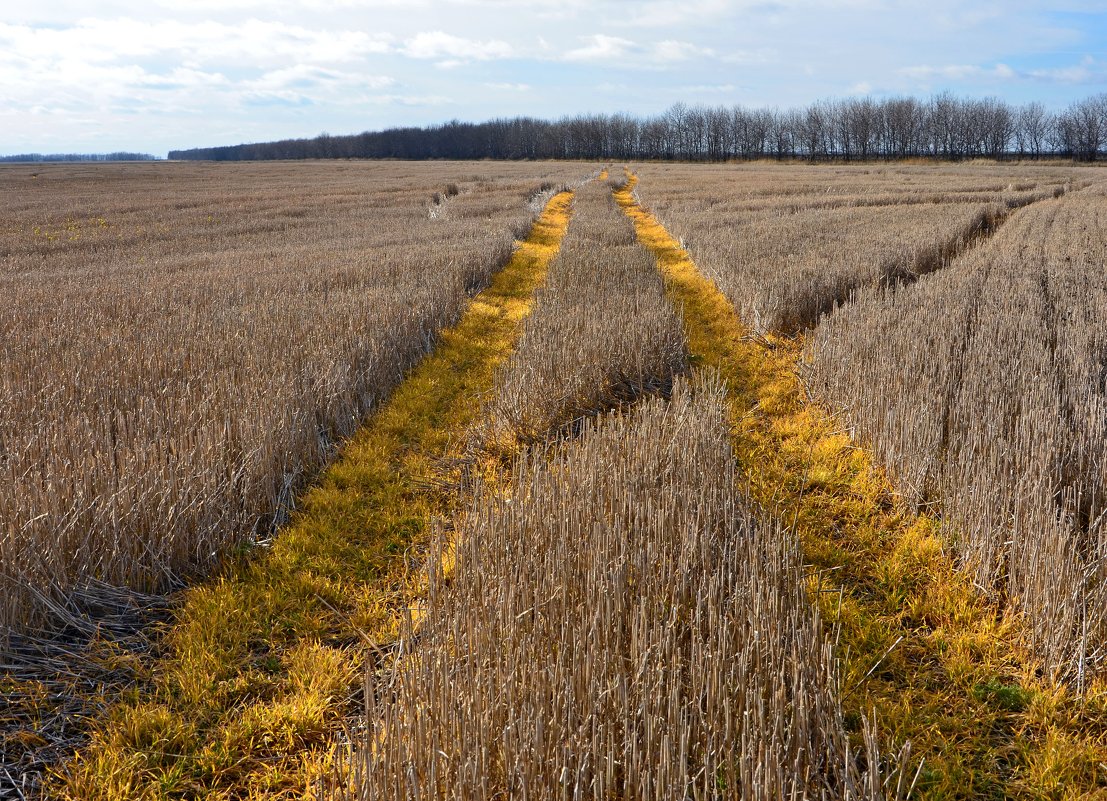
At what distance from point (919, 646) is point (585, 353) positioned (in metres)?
4.13

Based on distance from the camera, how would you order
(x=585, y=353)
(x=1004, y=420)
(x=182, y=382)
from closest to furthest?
(x=1004, y=420) → (x=182, y=382) → (x=585, y=353)

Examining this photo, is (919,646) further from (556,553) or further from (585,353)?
(585,353)

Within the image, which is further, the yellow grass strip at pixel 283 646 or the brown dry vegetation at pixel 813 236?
the brown dry vegetation at pixel 813 236

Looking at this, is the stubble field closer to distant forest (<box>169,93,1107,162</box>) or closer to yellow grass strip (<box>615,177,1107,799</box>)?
yellow grass strip (<box>615,177,1107,799</box>)

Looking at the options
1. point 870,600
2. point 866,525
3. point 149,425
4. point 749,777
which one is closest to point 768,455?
point 866,525

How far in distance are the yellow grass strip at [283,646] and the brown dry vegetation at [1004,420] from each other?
2.98 m

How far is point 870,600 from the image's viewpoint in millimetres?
3516

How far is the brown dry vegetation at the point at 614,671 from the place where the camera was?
1984 millimetres

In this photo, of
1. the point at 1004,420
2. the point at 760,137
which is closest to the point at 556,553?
the point at 1004,420

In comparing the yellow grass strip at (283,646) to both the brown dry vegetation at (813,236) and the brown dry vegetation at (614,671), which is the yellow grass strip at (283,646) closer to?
the brown dry vegetation at (614,671)

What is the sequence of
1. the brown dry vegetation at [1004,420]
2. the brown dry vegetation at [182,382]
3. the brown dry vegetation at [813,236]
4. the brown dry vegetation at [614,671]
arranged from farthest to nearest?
the brown dry vegetation at [813,236]
the brown dry vegetation at [182,382]
the brown dry vegetation at [1004,420]
the brown dry vegetation at [614,671]

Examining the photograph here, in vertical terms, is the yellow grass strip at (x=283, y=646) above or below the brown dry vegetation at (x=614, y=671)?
below

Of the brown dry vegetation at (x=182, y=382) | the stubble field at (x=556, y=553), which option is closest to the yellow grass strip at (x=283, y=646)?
the stubble field at (x=556, y=553)

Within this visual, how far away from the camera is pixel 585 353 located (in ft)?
21.9
